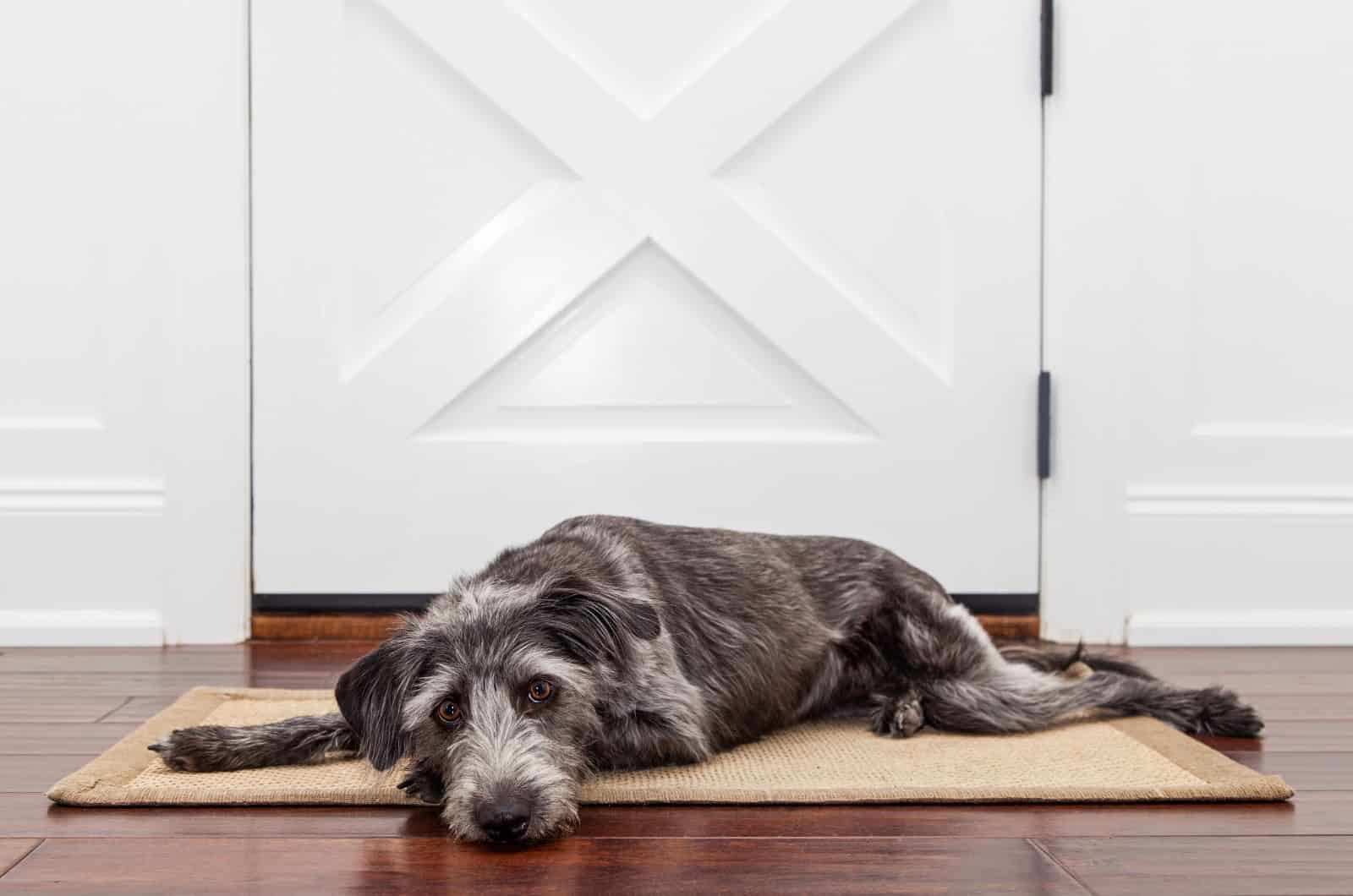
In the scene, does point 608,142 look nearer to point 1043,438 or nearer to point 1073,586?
point 1043,438

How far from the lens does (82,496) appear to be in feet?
12.6

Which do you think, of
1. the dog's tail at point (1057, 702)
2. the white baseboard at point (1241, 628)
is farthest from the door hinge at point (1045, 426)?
the dog's tail at point (1057, 702)

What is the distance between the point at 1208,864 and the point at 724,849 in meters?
0.73

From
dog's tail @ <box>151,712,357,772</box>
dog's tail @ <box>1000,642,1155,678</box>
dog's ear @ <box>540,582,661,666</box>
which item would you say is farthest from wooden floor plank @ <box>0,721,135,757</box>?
dog's tail @ <box>1000,642,1155,678</box>

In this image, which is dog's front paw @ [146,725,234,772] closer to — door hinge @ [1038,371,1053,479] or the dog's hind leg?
the dog's hind leg

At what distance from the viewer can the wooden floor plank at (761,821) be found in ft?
6.66

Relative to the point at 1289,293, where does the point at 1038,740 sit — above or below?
below

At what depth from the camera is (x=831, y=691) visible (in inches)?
117

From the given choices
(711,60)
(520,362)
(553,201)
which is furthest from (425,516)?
(711,60)

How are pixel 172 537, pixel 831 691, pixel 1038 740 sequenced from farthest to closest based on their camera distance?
pixel 172 537
pixel 831 691
pixel 1038 740

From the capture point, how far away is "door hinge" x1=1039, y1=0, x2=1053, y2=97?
3.90m

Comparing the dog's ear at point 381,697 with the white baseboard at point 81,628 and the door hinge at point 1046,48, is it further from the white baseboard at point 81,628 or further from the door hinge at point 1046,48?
the door hinge at point 1046,48

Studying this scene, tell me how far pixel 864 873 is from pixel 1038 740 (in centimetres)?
101

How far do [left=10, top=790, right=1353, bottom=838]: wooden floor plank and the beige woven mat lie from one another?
0.03 metres
